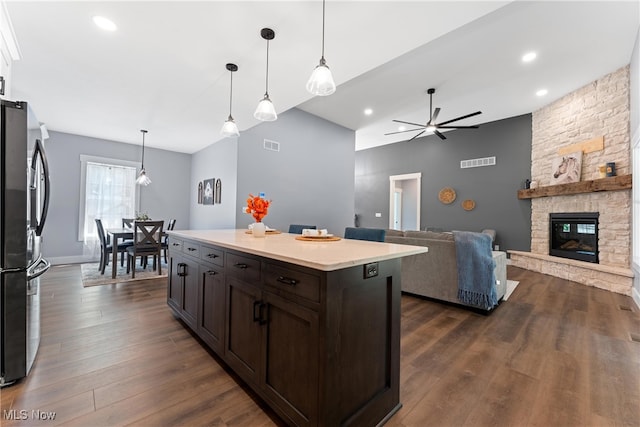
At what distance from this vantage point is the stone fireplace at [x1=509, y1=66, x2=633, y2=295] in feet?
13.3

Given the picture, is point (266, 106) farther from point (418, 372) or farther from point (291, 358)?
point (418, 372)

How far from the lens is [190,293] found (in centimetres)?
240

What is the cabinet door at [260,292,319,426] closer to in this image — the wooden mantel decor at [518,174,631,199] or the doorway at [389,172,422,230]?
the wooden mantel decor at [518,174,631,199]

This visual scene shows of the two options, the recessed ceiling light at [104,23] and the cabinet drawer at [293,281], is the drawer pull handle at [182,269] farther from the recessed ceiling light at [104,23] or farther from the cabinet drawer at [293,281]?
the recessed ceiling light at [104,23]

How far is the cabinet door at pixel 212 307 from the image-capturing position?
1.90m

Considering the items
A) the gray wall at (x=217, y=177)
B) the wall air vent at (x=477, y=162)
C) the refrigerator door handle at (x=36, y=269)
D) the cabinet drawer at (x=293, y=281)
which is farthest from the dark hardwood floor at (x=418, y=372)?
the wall air vent at (x=477, y=162)

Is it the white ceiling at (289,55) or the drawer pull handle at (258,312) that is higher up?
the white ceiling at (289,55)

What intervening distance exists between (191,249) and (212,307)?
2.04 ft

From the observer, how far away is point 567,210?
4969 mm

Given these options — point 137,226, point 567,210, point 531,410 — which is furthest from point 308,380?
point 567,210

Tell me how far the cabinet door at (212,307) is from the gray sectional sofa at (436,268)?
240 centimetres

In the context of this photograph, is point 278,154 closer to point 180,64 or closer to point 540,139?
point 180,64

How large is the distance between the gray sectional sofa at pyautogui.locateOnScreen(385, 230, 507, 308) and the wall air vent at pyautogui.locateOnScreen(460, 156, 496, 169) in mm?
3946

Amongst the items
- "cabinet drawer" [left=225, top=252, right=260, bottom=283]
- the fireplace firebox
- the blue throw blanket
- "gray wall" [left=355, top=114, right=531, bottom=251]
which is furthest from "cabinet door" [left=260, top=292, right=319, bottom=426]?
"gray wall" [left=355, top=114, right=531, bottom=251]
